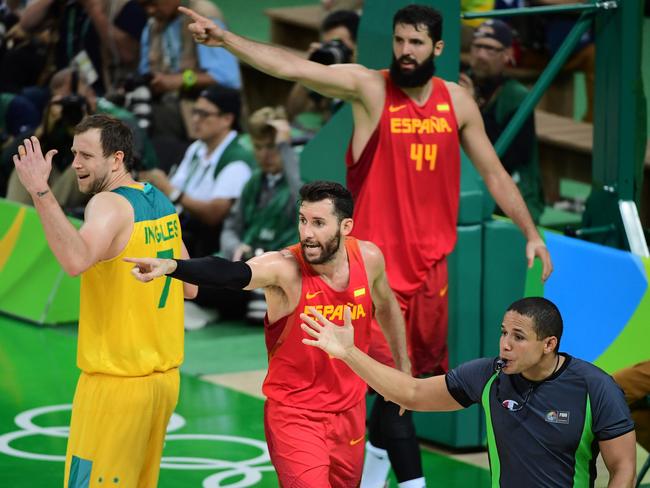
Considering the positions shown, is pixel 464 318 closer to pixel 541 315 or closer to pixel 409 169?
pixel 409 169

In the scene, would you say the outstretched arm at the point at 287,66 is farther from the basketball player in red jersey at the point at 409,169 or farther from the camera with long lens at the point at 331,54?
the camera with long lens at the point at 331,54

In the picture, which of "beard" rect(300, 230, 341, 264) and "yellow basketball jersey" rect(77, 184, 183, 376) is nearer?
"yellow basketball jersey" rect(77, 184, 183, 376)

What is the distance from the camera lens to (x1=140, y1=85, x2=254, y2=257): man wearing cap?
37.6 feet

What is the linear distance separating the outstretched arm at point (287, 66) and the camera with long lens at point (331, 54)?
3859 mm

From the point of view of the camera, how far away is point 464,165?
27.8 ft

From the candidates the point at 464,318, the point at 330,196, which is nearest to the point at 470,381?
the point at 330,196

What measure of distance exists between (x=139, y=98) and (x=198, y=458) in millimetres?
4940

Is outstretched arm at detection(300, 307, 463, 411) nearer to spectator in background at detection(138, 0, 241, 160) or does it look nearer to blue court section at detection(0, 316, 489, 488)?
blue court section at detection(0, 316, 489, 488)

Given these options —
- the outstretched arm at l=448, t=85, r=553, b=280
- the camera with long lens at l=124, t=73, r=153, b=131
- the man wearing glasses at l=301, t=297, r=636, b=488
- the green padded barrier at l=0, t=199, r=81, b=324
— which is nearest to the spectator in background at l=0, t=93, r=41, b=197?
the camera with long lens at l=124, t=73, r=153, b=131

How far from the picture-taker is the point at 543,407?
18.6 ft

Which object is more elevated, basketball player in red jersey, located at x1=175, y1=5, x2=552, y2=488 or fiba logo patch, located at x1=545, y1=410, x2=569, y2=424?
basketball player in red jersey, located at x1=175, y1=5, x2=552, y2=488

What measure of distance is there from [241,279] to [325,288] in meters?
0.45

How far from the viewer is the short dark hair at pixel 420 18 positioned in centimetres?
717

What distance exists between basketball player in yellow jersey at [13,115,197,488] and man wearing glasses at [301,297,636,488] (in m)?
0.74
